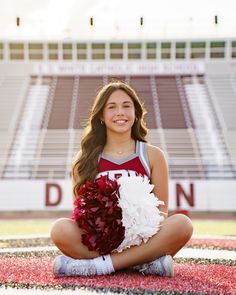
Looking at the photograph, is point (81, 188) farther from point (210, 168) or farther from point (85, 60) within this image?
point (85, 60)

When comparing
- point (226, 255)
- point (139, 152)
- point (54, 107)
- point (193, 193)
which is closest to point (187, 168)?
point (193, 193)

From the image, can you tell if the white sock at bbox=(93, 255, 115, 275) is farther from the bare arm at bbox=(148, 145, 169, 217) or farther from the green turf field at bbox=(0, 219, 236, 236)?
the green turf field at bbox=(0, 219, 236, 236)

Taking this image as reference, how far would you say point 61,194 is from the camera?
47.8 ft

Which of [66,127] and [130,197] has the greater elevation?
[130,197]

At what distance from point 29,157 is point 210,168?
6.35 m

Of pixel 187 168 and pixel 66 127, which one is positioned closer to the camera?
pixel 187 168

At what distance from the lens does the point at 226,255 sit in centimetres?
465

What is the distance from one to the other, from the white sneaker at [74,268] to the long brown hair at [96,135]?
54 cm

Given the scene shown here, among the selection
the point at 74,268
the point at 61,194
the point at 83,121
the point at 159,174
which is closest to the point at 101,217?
the point at 74,268

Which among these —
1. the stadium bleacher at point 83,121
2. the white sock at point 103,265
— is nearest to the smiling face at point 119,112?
the white sock at point 103,265

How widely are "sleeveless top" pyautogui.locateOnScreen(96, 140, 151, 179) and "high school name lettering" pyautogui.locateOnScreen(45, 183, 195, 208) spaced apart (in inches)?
428

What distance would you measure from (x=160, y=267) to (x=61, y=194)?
11.5 m

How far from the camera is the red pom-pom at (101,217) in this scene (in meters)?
3.15

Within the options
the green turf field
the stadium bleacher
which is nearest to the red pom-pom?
the green turf field
